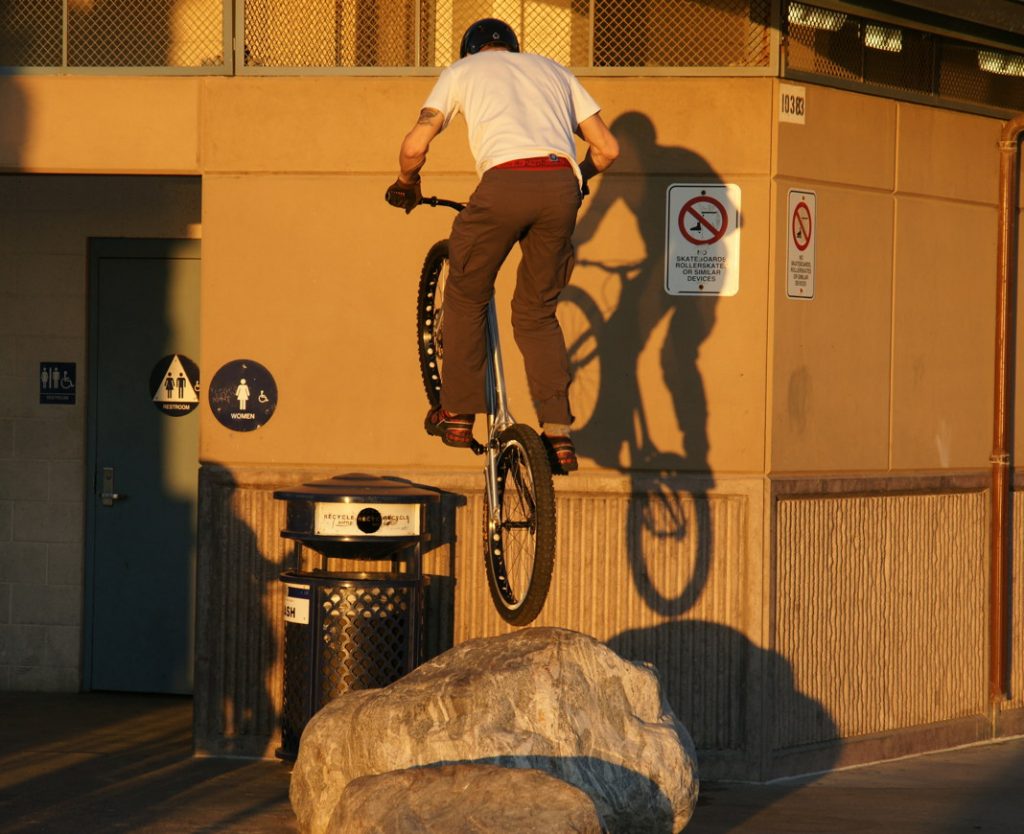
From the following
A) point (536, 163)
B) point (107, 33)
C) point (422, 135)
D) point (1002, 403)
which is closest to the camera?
point (536, 163)

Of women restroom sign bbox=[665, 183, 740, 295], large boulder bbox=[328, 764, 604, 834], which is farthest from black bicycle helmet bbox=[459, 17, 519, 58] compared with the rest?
large boulder bbox=[328, 764, 604, 834]

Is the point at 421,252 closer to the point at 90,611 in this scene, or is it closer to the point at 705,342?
the point at 705,342

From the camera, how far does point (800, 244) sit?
8938mm

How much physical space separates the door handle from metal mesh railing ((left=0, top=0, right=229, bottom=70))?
2.87 m

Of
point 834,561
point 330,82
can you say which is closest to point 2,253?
point 330,82

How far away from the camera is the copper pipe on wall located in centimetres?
989

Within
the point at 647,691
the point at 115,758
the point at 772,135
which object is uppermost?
the point at 772,135

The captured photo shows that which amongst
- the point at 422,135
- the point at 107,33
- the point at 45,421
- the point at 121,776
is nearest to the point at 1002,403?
the point at 422,135

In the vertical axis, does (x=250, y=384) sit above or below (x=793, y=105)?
below

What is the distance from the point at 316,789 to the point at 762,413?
311cm

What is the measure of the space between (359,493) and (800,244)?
2.65 m

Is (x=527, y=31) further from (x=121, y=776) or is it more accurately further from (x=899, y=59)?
(x=121, y=776)

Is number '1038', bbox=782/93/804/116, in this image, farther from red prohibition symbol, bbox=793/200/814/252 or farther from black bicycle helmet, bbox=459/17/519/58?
black bicycle helmet, bbox=459/17/519/58

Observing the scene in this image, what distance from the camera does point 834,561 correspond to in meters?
9.18
